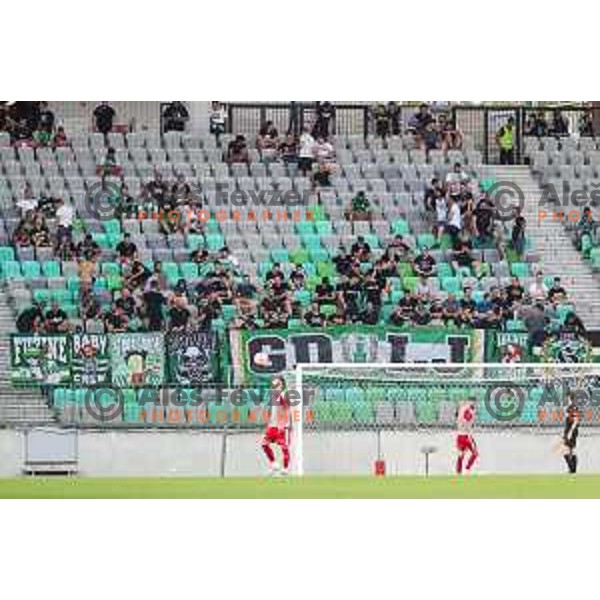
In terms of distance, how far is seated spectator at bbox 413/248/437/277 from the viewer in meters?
28.7

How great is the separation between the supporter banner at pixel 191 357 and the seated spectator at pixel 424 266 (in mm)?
4057

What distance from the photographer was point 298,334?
2659 cm

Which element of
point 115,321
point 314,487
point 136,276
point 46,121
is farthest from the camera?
point 46,121

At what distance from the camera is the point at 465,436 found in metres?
24.8

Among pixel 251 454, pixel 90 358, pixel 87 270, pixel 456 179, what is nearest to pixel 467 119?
pixel 456 179

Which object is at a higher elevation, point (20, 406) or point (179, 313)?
point (179, 313)

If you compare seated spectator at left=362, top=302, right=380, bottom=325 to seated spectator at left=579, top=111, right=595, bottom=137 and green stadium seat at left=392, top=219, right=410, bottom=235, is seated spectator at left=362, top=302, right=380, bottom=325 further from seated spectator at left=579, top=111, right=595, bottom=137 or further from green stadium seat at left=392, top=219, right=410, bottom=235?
seated spectator at left=579, top=111, right=595, bottom=137

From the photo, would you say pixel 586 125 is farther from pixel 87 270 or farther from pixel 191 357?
pixel 191 357

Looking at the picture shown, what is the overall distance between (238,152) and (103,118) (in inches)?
78.5

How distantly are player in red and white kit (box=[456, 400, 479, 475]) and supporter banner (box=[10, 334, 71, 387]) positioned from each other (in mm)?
4494

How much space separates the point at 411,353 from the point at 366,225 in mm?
3856
